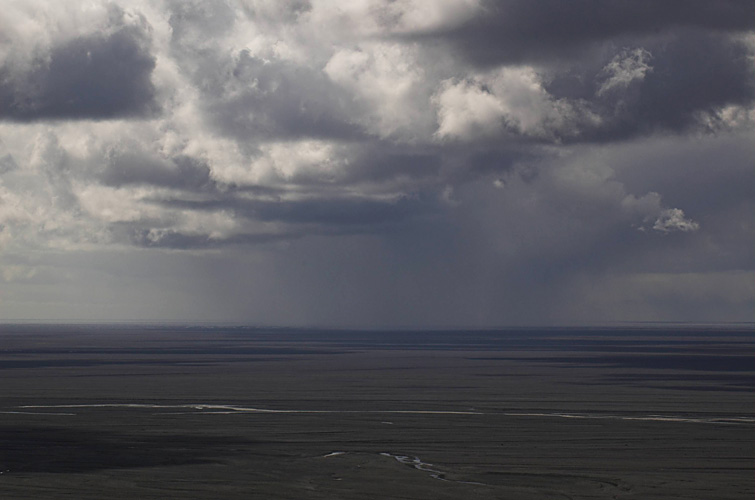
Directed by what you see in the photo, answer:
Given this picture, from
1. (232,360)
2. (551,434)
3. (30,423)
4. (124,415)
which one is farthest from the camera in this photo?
(232,360)

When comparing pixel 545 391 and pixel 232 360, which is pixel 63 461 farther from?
pixel 232 360

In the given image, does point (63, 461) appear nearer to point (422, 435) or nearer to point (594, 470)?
point (422, 435)

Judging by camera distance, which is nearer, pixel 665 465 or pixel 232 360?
pixel 665 465

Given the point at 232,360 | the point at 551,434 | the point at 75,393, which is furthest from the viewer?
the point at 232,360

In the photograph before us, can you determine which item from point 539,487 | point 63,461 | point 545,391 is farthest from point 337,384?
point 539,487

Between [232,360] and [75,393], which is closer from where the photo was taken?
[75,393]

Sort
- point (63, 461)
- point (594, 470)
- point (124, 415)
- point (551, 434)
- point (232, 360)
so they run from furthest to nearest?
point (232, 360) < point (124, 415) < point (551, 434) < point (63, 461) < point (594, 470)

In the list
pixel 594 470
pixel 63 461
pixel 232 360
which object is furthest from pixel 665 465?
pixel 232 360
